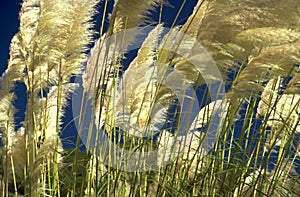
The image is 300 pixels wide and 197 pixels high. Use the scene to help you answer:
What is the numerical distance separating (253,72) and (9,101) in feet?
5.26

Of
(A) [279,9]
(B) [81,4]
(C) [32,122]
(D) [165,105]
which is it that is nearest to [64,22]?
(B) [81,4]

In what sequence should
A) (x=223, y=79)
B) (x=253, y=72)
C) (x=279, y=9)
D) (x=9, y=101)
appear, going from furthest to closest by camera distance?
(x=9, y=101), (x=223, y=79), (x=253, y=72), (x=279, y=9)

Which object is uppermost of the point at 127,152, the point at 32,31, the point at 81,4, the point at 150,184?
the point at 81,4

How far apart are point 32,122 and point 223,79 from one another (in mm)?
1138

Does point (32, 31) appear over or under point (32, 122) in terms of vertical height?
over

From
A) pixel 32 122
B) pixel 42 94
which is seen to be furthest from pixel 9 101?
pixel 32 122

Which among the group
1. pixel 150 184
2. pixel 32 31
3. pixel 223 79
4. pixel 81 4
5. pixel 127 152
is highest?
pixel 81 4

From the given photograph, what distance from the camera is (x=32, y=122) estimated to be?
8.27 ft

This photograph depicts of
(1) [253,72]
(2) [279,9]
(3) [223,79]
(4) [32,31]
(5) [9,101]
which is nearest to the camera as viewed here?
(2) [279,9]

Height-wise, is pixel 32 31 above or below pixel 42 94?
above

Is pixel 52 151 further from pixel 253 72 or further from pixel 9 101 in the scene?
pixel 253 72

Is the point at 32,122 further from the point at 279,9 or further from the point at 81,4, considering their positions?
the point at 279,9

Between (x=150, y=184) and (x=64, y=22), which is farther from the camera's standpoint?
(x=150, y=184)

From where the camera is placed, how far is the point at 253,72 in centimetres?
210
